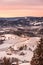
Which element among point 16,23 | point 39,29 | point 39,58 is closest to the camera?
point 39,58

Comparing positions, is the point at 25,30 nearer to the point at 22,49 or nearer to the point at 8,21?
the point at 8,21

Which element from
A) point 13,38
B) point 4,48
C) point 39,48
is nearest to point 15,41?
point 13,38

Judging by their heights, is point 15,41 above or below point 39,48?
below

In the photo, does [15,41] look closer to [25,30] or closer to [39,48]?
[25,30]

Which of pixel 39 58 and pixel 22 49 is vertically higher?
pixel 39 58

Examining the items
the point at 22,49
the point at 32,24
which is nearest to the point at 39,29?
the point at 32,24

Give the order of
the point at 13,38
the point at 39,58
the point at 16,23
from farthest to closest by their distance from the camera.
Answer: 1. the point at 16,23
2. the point at 13,38
3. the point at 39,58

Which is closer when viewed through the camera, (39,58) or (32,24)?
(39,58)

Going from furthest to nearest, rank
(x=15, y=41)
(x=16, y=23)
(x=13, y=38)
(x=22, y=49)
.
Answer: (x=16, y=23) → (x=13, y=38) → (x=15, y=41) → (x=22, y=49)

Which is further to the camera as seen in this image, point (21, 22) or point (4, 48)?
point (21, 22)
